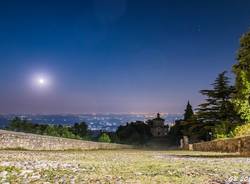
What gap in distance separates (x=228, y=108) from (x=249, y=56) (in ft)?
63.2

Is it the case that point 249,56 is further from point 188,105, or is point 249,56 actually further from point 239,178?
point 188,105

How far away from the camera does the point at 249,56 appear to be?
26.2 metres

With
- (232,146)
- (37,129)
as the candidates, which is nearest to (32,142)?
(232,146)

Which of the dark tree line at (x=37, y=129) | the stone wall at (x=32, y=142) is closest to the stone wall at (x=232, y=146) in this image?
the stone wall at (x=32, y=142)

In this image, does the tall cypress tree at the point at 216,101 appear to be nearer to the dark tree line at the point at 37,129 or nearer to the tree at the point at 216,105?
the tree at the point at 216,105

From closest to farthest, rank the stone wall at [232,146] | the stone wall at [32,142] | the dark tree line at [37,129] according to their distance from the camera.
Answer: the stone wall at [232,146] < the stone wall at [32,142] < the dark tree line at [37,129]

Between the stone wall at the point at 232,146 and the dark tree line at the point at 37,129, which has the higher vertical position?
the dark tree line at the point at 37,129

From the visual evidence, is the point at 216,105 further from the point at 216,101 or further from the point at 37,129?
the point at 37,129

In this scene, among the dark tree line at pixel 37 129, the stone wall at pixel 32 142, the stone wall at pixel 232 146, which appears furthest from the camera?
the dark tree line at pixel 37 129

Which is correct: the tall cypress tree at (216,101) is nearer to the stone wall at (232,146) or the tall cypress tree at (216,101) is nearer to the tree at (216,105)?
the tree at (216,105)

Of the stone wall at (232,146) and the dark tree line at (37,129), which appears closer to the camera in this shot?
the stone wall at (232,146)

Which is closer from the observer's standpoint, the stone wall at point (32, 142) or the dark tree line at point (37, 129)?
the stone wall at point (32, 142)

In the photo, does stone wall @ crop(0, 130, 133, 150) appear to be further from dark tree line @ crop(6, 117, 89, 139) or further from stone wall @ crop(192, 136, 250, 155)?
dark tree line @ crop(6, 117, 89, 139)

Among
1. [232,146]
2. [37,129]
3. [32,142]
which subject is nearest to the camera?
[232,146]
